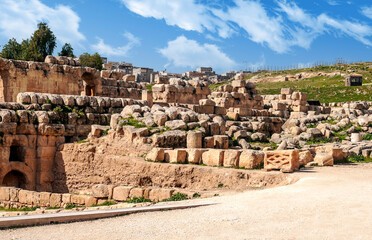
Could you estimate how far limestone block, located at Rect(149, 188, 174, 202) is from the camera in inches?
401

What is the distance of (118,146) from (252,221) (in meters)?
8.47

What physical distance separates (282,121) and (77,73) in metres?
13.2

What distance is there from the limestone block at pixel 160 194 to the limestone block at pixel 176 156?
82.2 inches

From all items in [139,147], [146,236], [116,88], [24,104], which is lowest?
[146,236]

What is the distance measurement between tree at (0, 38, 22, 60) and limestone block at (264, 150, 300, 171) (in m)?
35.6

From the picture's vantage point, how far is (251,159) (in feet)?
38.4

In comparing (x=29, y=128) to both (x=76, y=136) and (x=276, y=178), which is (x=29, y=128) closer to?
(x=76, y=136)

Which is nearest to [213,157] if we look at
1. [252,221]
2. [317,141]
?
[252,221]

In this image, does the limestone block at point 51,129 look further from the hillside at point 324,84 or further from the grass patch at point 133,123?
the hillside at point 324,84

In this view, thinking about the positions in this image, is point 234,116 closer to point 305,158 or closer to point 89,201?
point 305,158

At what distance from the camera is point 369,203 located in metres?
7.21

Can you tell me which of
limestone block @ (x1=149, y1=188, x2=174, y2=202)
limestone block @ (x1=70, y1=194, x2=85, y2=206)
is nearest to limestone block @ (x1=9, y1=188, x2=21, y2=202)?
limestone block @ (x1=70, y1=194, x2=85, y2=206)

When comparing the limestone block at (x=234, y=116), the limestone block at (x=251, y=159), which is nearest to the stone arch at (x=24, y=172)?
the limestone block at (x=251, y=159)

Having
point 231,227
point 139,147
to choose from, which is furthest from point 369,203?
point 139,147
